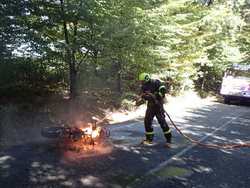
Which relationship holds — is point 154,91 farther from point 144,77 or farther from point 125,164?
point 125,164

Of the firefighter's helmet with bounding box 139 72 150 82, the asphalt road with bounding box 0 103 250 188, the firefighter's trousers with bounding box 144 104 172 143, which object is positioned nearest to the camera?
the asphalt road with bounding box 0 103 250 188

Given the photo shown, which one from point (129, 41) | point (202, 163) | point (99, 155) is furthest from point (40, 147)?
point (129, 41)

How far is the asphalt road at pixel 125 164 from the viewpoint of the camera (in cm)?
568

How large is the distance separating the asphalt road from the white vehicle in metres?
12.0

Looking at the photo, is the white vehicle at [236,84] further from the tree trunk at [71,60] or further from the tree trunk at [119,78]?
the tree trunk at [71,60]

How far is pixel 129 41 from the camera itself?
543 inches

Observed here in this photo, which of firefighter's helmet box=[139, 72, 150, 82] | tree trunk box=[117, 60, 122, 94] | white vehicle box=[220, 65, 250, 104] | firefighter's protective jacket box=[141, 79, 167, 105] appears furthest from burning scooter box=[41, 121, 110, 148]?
white vehicle box=[220, 65, 250, 104]

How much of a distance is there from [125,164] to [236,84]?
16.2 metres

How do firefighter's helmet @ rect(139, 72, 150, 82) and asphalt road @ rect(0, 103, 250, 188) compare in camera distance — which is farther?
firefighter's helmet @ rect(139, 72, 150, 82)

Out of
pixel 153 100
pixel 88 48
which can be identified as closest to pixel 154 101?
pixel 153 100

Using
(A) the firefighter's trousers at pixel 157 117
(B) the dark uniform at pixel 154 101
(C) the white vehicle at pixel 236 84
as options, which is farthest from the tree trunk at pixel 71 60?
(C) the white vehicle at pixel 236 84

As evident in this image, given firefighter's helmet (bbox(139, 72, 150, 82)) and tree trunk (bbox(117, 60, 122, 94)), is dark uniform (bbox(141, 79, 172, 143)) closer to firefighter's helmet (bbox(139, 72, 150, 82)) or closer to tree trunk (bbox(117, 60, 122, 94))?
firefighter's helmet (bbox(139, 72, 150, 82))

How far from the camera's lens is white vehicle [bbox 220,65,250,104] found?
20.7 m

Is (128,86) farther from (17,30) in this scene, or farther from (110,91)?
(17,30)
